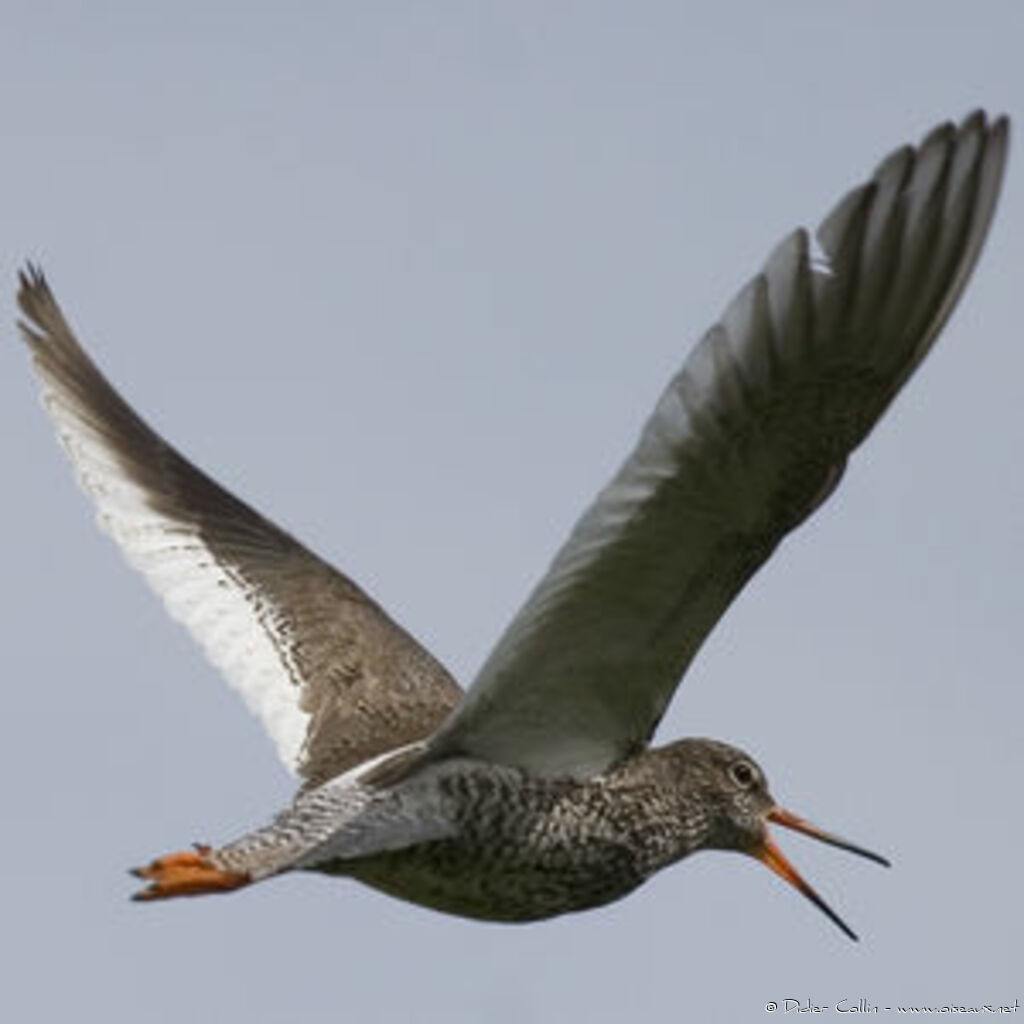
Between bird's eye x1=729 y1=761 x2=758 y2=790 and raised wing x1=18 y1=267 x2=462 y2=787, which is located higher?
bird's eye x1=729 y1=761 x2=758 y2=790

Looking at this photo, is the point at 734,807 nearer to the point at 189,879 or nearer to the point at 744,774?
the point at 744,774

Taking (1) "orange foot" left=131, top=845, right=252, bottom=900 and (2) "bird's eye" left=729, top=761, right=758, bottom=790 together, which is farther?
(2) "bird's eye" left=729, top=761, right=758, bottom=790

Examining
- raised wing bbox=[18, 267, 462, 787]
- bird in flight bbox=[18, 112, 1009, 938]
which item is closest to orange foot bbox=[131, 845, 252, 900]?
bird in flight bbox=[18, 112, 1009, 938]

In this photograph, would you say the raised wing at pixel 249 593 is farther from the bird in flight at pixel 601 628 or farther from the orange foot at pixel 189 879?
the orange foot at pixel 189 879

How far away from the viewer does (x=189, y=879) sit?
10.3 m

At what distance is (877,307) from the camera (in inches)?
389

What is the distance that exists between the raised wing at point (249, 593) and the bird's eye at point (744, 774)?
3.97ft

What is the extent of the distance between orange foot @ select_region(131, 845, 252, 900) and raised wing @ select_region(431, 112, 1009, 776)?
1.04 meters

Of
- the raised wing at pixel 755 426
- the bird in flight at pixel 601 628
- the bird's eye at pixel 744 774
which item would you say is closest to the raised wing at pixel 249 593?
the bird in flight at pixel 601 628

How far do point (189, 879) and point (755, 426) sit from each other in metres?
2.32

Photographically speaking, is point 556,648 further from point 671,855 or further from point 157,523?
point 157,523

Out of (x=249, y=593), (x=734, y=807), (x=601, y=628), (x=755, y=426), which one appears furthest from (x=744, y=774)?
(x=249, y=593)

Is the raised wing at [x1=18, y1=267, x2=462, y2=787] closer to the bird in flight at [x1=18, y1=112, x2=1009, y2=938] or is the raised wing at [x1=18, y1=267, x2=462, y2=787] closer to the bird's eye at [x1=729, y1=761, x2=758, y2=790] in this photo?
the bird in flight at [x1=18, y1=112, x2=1009, y2=938]

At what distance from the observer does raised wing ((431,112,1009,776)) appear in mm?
9625
